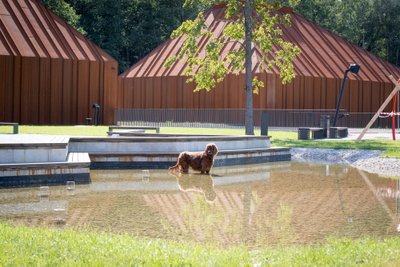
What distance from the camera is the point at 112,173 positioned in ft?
57.7

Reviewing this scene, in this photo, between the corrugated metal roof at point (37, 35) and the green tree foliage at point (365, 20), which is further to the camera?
the green tree foliage at point (365, 20)

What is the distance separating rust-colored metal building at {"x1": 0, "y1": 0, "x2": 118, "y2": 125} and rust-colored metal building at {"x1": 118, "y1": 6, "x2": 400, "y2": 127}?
309 inches

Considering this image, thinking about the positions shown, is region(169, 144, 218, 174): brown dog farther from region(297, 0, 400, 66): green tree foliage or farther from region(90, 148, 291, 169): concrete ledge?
region(297, 0, 400, 66): green tree foliage

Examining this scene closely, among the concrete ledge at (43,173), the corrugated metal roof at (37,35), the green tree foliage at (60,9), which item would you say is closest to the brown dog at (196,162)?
the concrete ledge at (43,173)

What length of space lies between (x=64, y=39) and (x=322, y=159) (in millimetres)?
22306

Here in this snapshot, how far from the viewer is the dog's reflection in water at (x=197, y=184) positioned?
1377 cm

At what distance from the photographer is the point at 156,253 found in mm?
6934

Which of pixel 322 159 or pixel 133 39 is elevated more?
pixel 133 39

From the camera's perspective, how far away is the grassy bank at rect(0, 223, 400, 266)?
6.48 meters

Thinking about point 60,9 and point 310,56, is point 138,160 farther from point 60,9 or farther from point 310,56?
point 60,9

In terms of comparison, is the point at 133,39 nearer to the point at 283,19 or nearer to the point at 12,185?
the point at 283,19

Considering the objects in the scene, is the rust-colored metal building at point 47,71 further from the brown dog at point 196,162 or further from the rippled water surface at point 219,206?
the brown dog at point 196,162

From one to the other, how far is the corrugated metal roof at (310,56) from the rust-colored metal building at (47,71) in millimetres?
9193

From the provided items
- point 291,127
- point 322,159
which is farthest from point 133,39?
point 322,159
